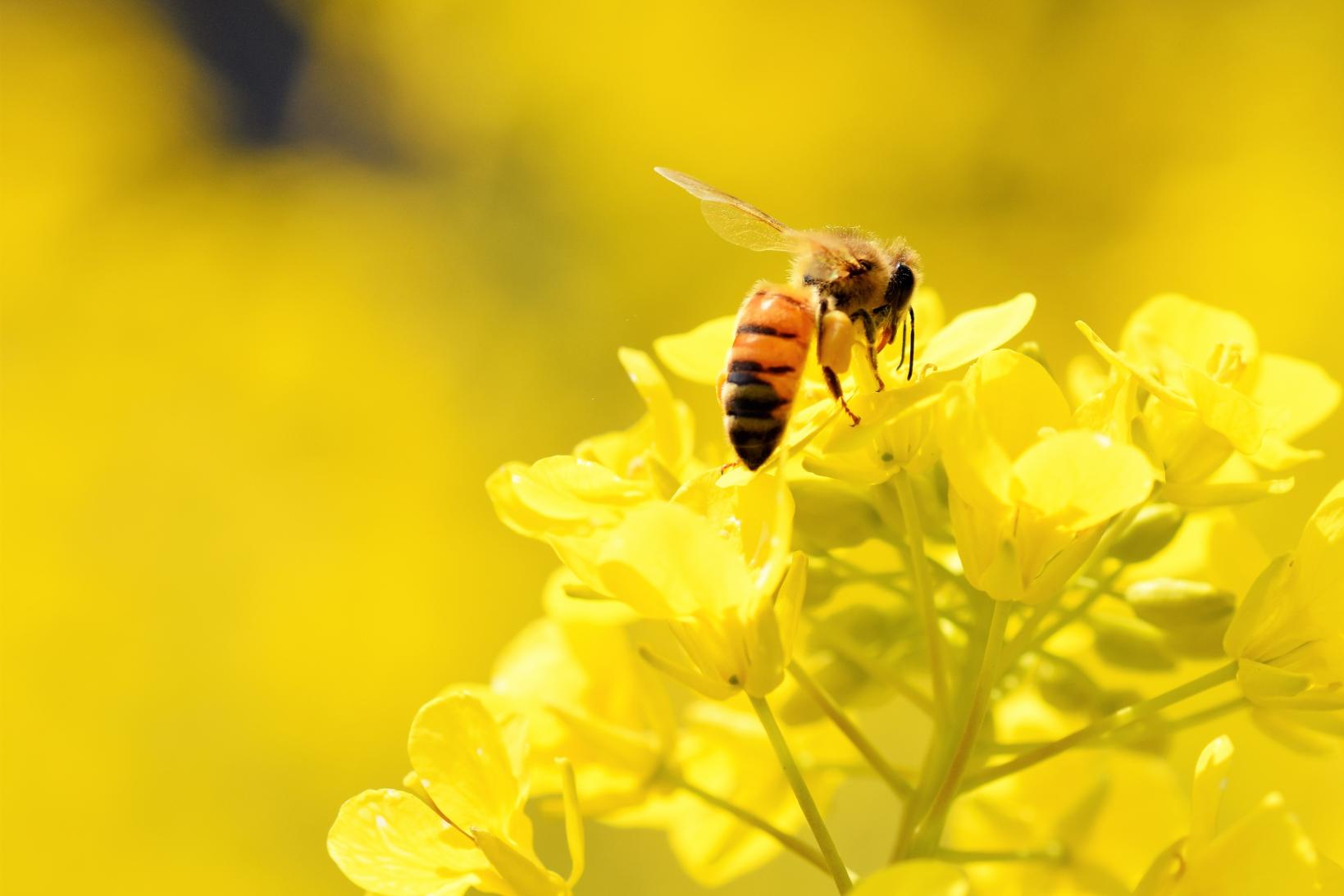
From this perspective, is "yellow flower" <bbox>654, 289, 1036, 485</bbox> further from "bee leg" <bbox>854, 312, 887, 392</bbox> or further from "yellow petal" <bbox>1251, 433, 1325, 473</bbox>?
"yellow petal" <bbox>1251, 433, 1325, 473</bbox>

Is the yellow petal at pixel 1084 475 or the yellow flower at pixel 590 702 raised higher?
the yellow petal at pixel 1084 475

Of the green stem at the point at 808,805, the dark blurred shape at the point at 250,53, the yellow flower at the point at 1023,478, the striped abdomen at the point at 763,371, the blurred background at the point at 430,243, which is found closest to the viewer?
the yellow flower at the point at 1023,478

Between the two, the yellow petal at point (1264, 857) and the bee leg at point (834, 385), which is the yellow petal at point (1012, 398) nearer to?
the bee leg at point (834, 385)

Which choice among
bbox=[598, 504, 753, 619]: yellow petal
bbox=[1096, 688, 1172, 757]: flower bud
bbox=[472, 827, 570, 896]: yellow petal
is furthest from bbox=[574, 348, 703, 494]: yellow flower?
bbox=[1096, 688, 1172, 757]: flower bud

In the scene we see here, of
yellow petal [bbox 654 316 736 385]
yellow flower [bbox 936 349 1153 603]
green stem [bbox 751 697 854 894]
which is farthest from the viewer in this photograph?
yellow petal [bbox 654 316 736 385]

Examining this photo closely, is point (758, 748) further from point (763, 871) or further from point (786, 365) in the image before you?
point (763, 871)

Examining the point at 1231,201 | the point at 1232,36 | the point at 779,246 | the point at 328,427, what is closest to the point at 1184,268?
the point at 1231,201

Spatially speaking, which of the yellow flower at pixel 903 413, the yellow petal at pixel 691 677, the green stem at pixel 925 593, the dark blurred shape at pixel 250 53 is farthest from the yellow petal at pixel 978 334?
the dark blurred shape at pixel 250 53
